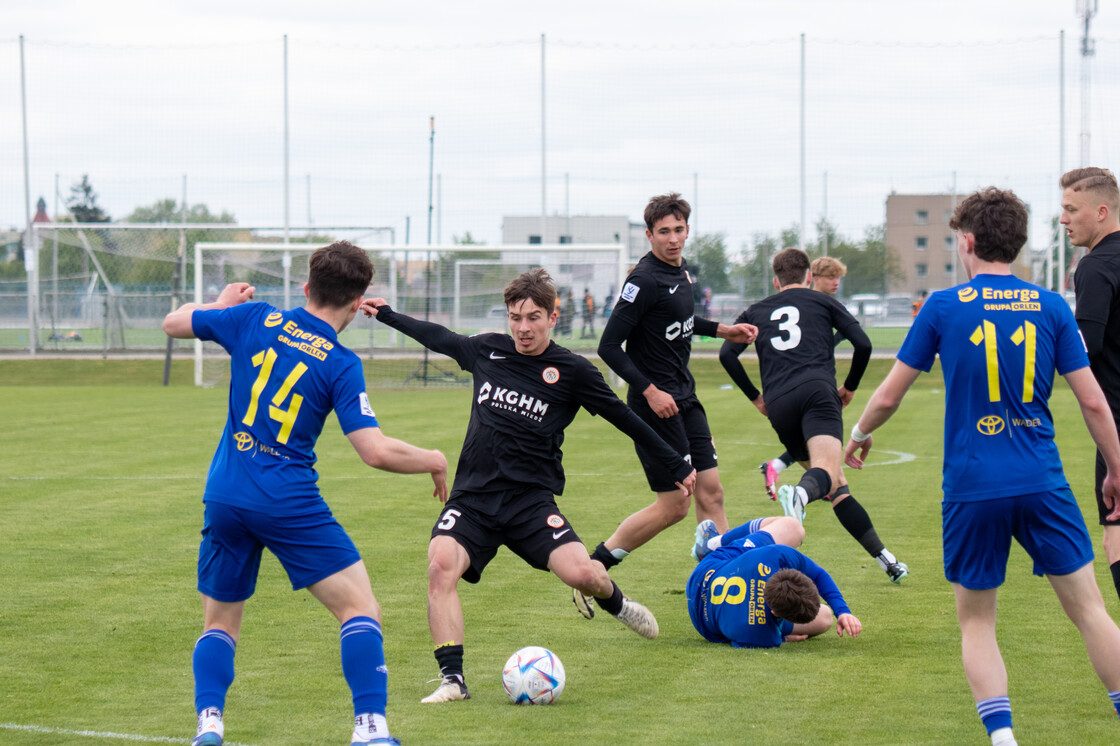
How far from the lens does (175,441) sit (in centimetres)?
1542

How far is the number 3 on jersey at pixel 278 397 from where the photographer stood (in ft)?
13.6

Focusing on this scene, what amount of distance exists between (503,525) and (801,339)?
10.2 ft

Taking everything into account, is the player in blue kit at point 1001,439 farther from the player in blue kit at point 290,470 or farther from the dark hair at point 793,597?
the player in blue kit at point 290,470

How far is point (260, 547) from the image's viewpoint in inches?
169

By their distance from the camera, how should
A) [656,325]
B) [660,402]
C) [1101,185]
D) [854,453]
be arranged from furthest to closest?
[656,325]
[660,402]
[854,453]
[1101,185]

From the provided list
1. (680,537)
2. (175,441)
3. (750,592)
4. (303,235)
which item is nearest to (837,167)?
(303,235)

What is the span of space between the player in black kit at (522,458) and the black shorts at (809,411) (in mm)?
1914

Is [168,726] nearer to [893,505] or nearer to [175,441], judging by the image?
[893,505]

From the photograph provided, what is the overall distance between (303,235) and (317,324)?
Result: 1177 inches

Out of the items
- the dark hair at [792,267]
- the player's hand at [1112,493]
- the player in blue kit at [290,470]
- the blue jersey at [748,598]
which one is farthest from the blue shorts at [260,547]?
the dark hair at [792,267]

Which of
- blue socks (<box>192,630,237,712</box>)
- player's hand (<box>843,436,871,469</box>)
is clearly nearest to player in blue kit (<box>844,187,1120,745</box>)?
player's hand (<box>843,436,871,469</box>)

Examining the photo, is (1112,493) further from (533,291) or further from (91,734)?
(91,734)

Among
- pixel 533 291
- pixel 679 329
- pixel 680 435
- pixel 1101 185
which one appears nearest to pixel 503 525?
pixel 533 291

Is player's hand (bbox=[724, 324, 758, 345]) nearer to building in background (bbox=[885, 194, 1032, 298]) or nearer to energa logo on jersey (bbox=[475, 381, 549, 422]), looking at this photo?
energa logo on jersey (bbox=[475, 381, 549, 422])
